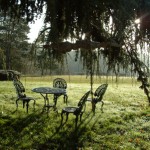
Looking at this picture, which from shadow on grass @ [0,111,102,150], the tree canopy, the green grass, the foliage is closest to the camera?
the tree canopy

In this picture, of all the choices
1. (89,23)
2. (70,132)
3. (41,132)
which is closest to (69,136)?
(70,132)

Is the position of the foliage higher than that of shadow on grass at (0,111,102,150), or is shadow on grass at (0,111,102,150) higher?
the foliage

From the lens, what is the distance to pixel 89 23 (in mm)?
2225

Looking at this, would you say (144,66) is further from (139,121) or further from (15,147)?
(139,121)

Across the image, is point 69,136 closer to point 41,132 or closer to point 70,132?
point 70,132

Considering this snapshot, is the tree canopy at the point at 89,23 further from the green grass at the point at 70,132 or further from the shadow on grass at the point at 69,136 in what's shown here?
the shadow on grass at the point at 69,136

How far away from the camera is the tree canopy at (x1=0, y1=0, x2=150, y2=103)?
207 centimetres

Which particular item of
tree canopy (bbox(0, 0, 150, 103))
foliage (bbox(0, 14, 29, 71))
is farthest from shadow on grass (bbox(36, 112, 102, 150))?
tree canopy (bbox(0, 0, 150, 103))

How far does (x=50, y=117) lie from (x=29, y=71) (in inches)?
284

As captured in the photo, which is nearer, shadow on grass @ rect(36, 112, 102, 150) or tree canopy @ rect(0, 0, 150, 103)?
tree canopy @ rect(0, 0, 150, 103)

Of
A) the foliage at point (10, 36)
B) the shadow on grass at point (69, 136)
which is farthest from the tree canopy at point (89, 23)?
the shadow on grass at point (69, 136)

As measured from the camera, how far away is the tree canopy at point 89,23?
207cm

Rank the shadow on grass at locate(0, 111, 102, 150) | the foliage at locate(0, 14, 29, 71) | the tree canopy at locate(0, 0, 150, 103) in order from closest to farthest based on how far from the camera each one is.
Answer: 1. the tree canopy at locate(0, 0, 150, 103)
2. the foliage at locate(0, 14, 29, 71)
3. the shadow on grass at locate(0, 111, 102, 150)

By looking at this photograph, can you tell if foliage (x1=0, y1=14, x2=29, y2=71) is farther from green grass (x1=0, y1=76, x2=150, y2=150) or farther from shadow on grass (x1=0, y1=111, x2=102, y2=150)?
shadow on grass (x1=0, y1=111, x2=102, y2=150)
